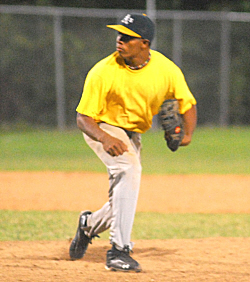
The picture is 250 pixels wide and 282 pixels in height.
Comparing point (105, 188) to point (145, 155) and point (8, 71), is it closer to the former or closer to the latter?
point (145, 155)

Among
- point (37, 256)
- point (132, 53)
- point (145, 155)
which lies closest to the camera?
point (132, 53)

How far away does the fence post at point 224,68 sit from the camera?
16.1m

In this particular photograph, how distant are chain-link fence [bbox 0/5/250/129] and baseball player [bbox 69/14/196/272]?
426 inches

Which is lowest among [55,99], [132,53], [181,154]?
[181,154]

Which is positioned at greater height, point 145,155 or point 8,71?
point 8,71

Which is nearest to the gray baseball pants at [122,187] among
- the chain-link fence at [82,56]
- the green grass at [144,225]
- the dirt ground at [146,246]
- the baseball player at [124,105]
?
the baseball player at [124,105]

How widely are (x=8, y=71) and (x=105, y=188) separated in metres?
7.09

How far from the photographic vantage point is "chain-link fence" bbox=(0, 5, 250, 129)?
1446cm

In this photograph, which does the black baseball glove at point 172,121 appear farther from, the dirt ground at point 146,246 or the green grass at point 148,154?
the green grass at point 148,154

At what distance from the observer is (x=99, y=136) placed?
3.83 metres

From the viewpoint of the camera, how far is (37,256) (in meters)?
4.51

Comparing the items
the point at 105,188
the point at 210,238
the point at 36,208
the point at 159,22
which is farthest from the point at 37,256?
the point at 159,22

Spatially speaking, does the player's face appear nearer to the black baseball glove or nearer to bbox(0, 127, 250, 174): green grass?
the black baseball glove

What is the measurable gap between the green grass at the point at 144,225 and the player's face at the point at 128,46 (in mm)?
2145
